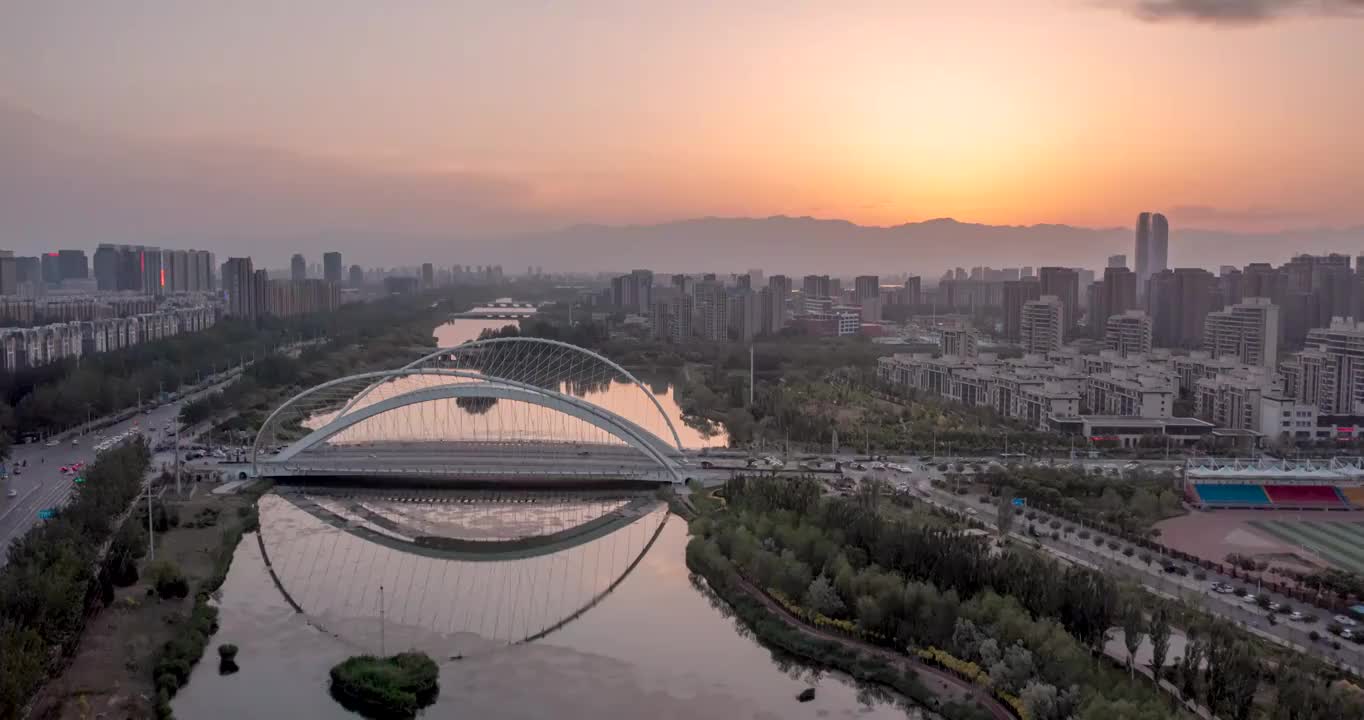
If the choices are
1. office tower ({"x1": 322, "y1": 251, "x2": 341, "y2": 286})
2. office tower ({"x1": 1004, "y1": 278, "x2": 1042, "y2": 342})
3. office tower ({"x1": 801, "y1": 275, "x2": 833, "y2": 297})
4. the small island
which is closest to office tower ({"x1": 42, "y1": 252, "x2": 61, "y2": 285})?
office tower ({"x1": 322, "y1": 251, "x2": 341, "y2": 286})

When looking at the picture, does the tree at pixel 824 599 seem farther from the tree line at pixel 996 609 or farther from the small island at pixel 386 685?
the small island at pixel 386 685

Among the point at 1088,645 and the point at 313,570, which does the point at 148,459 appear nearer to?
the point at 313,570

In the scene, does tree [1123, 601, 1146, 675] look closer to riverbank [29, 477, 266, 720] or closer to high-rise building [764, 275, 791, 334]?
riverbank [29, 477, 266, 720]

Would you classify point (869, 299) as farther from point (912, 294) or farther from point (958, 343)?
point (958, 343)

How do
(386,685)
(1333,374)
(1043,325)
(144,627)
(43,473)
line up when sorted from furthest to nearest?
(1043,325), (1333,374), (43,473), (144,627), (386,685)

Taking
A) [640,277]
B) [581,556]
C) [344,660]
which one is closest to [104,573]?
[344,660]

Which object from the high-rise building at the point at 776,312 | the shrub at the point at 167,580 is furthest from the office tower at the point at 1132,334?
the shrub at the point at 167,580

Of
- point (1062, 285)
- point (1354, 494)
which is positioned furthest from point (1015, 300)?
point (1354, 494)

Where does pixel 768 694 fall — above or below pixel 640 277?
below
